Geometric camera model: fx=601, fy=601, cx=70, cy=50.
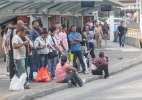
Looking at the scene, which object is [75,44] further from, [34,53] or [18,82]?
[18,82]

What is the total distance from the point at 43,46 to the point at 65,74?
1124mm

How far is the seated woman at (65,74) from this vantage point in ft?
57.6

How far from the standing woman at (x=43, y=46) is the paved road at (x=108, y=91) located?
1.38 m

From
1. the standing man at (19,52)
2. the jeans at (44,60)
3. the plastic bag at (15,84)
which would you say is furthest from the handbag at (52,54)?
the plastic bag at (15,84)

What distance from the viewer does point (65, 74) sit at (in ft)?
58.0

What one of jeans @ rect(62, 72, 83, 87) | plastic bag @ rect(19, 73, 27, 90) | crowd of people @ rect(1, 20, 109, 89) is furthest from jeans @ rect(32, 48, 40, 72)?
plastic bag @ rect(19, 73, 27, 90)

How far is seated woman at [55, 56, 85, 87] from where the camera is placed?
57.6 feet

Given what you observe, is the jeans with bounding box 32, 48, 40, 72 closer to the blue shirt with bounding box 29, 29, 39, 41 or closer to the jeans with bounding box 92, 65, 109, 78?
the blue shirt with bounding box 29, 29, 39, 41

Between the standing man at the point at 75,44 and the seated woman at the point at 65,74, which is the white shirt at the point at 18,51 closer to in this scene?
the seated woman at the point at 65,74

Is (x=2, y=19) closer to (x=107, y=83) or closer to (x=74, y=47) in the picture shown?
(x=74, y=47)

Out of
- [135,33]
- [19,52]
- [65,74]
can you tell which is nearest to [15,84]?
[19,52]

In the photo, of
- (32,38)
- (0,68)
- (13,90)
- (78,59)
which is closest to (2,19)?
(0,68)

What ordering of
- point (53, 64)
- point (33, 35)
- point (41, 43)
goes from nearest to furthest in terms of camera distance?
point (41, 43) → point (33, 35) → point (53, 64)

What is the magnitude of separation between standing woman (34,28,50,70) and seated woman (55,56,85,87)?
0.57m
